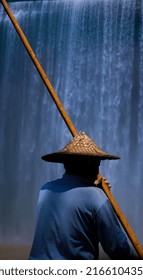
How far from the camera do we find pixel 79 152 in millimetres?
1640

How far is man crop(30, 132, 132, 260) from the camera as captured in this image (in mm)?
1467

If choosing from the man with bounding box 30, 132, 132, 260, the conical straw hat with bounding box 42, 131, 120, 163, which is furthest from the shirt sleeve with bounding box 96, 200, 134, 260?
the conical straw hat with bounding box 42, 131, 120, 163

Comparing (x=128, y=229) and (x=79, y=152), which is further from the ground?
(x=79, y=152)

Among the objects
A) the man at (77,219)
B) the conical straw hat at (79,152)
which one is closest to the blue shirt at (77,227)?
the man at (77,219)

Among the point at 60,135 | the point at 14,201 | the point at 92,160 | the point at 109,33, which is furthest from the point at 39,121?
the point at 92,160

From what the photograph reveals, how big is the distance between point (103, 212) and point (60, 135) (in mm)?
16201

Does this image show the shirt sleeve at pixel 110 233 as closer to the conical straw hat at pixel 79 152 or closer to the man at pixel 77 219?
the man at pixel 77 219

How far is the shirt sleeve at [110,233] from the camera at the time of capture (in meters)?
1.46

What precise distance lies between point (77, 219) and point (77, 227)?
3 centimetres

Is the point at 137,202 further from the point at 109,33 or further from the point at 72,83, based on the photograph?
the point at 109,33

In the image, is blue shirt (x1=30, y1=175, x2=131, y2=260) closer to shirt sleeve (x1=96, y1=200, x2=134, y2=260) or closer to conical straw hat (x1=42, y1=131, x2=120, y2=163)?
shirt sleeve (x1=96, y1=200, x2=134, y2=260)

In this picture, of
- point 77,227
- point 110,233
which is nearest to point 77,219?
point 77,227

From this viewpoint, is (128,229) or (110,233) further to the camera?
(128,229)

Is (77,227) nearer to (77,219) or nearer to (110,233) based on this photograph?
(77,219)
